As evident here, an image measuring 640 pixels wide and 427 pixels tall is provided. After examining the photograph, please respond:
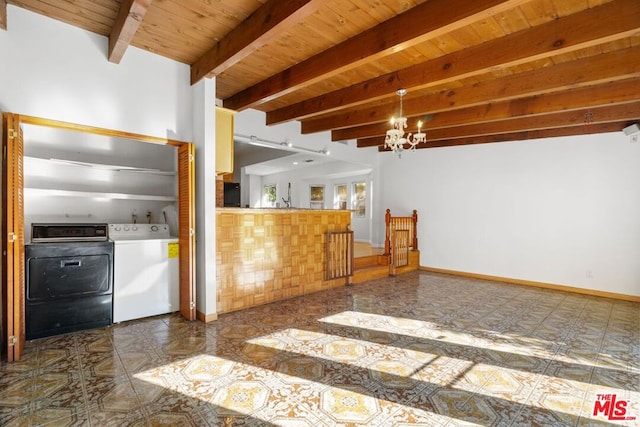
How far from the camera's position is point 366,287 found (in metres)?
5.27

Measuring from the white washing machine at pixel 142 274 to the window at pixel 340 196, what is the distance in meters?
6.56

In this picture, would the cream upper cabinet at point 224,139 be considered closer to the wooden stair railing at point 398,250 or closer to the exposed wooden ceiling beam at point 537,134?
the wooden stair railing at point 398,250

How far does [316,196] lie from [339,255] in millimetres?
5330

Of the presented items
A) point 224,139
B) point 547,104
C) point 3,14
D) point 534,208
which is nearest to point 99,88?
point 3,14

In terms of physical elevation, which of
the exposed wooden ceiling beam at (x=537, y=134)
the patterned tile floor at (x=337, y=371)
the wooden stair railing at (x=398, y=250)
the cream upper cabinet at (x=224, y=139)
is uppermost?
the exposed wooden ceiling beam at (x=537, y=134)

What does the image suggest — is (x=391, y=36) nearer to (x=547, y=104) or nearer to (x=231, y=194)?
(x=547, y=104)

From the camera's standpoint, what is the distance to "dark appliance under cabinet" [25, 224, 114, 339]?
9.52ft

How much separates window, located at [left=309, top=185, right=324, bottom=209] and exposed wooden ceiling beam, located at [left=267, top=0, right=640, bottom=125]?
620 cm

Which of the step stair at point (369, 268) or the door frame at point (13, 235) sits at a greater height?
the door frame at point (13, 235)

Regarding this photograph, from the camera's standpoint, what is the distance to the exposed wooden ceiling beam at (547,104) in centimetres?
354

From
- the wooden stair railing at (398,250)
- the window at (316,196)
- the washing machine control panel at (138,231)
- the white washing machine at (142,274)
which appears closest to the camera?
the white washing machine at (142,274)

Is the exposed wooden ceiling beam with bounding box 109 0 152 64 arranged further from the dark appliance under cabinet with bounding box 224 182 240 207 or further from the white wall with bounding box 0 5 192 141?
the dark appliance under cabinet with bounding box 224 182 240 207

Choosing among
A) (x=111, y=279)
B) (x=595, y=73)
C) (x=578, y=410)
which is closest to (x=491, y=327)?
(x=578, y=410)

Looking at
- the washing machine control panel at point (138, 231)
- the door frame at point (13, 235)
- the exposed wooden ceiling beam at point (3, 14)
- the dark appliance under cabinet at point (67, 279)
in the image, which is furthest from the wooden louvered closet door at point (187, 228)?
the exposed wooden ceiling beam at point (3, 14)
